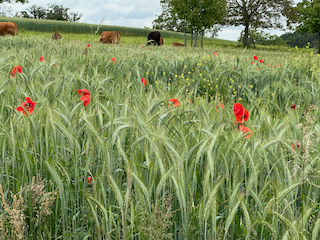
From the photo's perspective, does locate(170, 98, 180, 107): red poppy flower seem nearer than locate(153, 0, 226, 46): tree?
Yes

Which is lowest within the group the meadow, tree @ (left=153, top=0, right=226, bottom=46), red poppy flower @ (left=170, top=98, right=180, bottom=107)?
the meadow

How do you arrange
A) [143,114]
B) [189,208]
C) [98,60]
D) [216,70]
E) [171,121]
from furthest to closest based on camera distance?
[98,60], [216,70], [143,114], [171,121], [189,208]

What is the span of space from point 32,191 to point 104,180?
Answer: 14.0 inches

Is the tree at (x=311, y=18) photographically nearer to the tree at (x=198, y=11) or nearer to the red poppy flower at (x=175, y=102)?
the tree at (x=198, y=11)

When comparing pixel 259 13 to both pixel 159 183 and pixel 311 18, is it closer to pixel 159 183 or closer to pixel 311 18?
pixel 311 18

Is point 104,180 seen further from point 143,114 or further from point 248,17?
point 248,17

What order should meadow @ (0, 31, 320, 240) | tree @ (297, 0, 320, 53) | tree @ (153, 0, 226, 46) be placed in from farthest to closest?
1. tree @ (297, 0, 320, 53)
2. tree @ (153, 0, 226, 46)
3. meadow @ (0, 31, 320, 240)

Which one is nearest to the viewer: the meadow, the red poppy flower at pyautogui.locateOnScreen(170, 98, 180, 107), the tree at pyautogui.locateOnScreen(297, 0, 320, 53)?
the meadow

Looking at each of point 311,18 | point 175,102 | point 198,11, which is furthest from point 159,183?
point 311,18

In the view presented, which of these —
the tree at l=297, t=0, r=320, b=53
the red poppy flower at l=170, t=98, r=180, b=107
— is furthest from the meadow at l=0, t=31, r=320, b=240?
the tree at l=297, t=0, r=320, b=53

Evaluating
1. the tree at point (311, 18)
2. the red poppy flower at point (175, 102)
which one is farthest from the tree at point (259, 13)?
the red poppy flower at point (175, 102)

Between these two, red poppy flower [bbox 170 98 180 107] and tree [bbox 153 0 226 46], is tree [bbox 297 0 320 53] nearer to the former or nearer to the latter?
tree [bbox 153 0 226 46]

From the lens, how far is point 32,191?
4.47 ft

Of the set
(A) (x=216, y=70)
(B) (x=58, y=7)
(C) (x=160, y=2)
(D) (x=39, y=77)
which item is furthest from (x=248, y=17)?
(B) (x=58, y=7)
